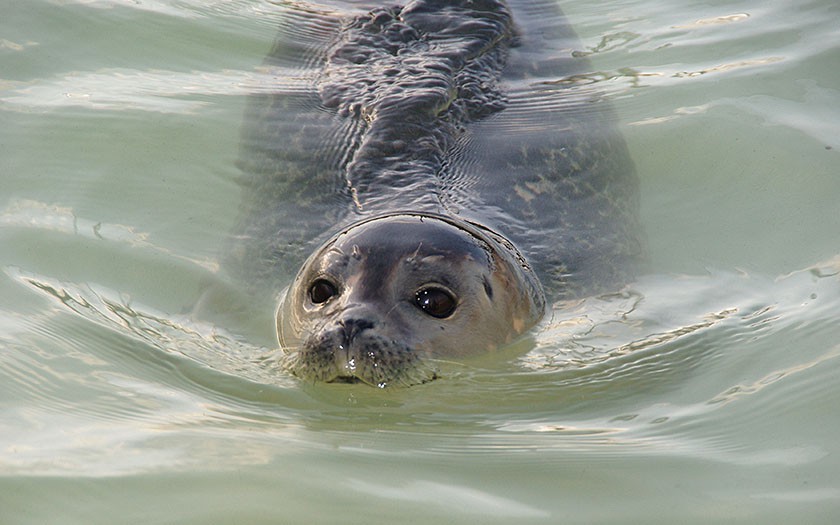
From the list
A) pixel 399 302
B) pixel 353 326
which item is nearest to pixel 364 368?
pixel 353 326

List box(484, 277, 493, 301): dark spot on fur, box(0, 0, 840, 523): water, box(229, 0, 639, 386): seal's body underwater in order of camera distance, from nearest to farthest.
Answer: box(0, 0, 840, 523): water, box(229, 0, 639, 386): seal's body underwater, box(484, 277, 493, 301): dark spot on fur

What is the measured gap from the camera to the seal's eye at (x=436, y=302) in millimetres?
4055

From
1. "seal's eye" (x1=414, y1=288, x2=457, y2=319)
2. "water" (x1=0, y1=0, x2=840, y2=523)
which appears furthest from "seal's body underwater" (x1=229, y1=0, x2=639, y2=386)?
"water" (x1=0, y1=0, x2=840, y2=523)

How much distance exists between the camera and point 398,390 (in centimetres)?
379

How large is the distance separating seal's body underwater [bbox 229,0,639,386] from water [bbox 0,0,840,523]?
0.16m

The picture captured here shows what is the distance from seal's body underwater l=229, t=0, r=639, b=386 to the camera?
13.2 feet

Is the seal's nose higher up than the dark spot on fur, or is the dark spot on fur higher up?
the dark spot on fur

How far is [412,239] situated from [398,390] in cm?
64

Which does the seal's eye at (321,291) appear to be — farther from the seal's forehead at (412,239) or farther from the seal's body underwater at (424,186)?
the seal's forehead at (412,239)

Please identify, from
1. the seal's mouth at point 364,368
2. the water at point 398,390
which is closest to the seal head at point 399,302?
the seal's mouth at point 364,368

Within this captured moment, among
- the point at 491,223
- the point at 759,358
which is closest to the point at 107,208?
the point at 491,223

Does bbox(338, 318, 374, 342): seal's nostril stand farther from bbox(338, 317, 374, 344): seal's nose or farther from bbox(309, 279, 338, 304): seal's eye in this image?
bbox(309, 279, 338, 304): seal's eye

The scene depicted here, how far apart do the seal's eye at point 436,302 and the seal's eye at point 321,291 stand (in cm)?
33

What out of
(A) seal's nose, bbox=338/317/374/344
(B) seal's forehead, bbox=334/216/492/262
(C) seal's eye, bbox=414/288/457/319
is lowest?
(A) seal's nose, bbox=338/317/374/344
